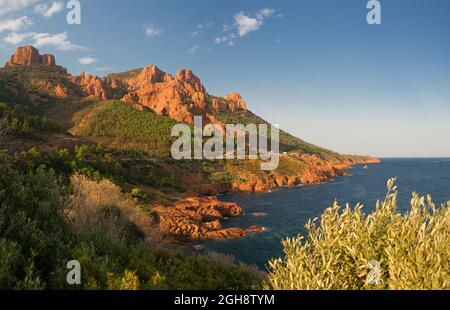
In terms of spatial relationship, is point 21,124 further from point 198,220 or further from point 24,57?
point 24,57

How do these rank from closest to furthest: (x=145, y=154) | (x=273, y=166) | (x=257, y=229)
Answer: (x=257, y=229) → (x=145, y=154) → (x=273, y=166)

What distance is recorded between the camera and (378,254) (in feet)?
39.5

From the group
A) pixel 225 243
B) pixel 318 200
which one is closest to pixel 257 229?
pixel 225 243

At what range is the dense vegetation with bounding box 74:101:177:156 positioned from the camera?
118 meters

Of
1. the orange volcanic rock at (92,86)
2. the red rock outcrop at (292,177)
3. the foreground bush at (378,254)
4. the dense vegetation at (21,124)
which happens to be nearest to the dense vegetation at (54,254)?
the foreground bush at (378,254)

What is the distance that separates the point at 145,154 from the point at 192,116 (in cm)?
7702

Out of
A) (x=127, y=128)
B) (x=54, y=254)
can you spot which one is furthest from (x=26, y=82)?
(x=54, y=254)

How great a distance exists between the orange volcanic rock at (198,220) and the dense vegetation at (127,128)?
49.3 metres

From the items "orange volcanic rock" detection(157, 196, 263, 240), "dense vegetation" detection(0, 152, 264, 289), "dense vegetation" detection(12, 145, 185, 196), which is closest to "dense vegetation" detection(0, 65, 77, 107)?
"dense vegetation" detection(12, 145, 185, 196)

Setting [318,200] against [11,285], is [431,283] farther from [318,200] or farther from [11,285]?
[318,200]

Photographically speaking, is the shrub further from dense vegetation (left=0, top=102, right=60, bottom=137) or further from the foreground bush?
dense vegetation (left=0, top=102, right=60, bottom=137)

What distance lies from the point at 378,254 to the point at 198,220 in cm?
5177

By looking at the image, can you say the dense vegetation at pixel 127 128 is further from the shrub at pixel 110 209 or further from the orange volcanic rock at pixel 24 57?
the orange volcanic rock at pixel 24 57
